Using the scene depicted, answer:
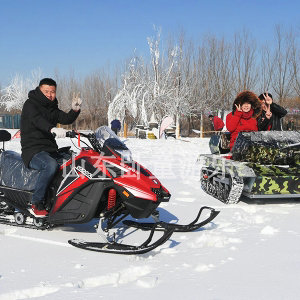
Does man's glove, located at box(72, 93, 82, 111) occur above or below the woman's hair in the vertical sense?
below

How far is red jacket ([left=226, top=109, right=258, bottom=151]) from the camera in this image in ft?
22.9

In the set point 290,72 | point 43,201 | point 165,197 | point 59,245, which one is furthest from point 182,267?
point 290,72

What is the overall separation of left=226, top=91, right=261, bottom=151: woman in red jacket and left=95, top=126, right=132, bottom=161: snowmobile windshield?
3.39 meters

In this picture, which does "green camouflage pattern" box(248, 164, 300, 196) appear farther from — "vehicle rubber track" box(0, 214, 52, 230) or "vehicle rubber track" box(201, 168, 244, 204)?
"vehicle rubber track" box(0, 214, 52, 230)

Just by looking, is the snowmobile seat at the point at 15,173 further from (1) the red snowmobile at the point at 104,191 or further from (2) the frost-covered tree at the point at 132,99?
(2) the frost-covered tree at the point at 132,99

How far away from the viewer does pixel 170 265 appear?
11.3 feet

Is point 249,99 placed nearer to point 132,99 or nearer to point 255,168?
point 255,168

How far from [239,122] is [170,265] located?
13.5 feet

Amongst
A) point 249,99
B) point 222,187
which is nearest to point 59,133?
point 222,187

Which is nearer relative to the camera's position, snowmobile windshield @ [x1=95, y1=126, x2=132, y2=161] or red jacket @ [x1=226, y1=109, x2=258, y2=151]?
snowmobile windshield @ [x1=95, y1=126, x2=132, y2=161]

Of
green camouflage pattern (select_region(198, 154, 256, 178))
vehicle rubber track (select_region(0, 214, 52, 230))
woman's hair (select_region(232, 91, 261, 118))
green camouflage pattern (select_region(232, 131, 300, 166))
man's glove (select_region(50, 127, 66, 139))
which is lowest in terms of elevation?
vehicle rubber track (select_region(0, 214, 52, 230))

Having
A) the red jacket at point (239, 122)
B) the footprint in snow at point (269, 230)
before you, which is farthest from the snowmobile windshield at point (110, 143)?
the red jacket at point (239, 122)

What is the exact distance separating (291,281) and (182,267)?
88 cm

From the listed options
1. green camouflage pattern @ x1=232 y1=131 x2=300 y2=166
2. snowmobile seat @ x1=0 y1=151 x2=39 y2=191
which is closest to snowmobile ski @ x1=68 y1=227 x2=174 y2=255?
snowmobile seat @ x1=0 y1=151 x2=39 y2=191
